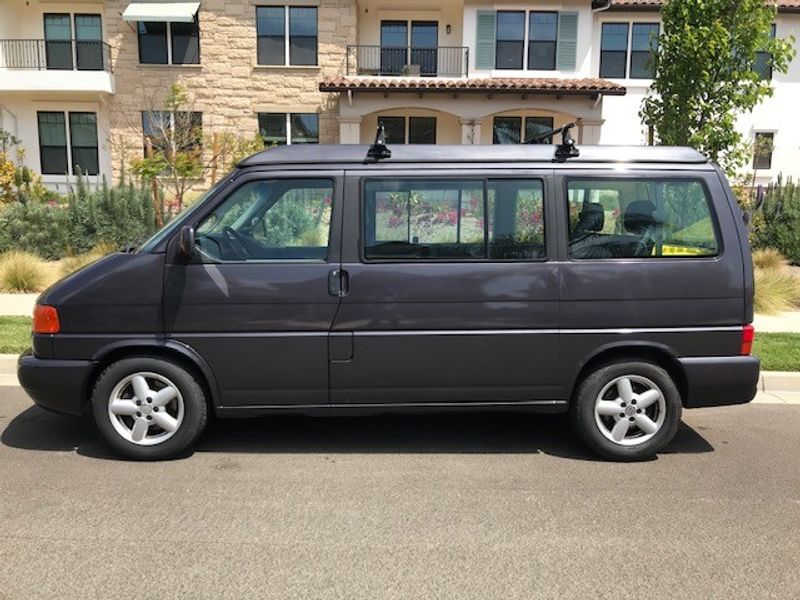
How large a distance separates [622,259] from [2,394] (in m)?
5.44

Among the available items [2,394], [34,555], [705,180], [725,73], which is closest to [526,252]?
[705,180]

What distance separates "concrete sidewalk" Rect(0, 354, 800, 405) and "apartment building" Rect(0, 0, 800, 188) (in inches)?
629

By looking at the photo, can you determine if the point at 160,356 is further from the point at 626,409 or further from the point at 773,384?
the point at 773,384

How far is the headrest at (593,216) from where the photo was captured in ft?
15.4

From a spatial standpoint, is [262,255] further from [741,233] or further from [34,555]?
[741,233]

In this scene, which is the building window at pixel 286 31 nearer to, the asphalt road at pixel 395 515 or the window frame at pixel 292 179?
the asphalt road at pixel 395 515

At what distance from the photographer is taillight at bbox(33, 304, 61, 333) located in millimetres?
4492

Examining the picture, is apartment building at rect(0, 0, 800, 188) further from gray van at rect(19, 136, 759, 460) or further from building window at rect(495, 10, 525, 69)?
gray van at rect(19, 136, 759, 460)

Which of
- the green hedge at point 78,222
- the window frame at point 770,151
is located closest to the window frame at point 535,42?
the window frame at point 770,151

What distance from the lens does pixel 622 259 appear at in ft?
15.3

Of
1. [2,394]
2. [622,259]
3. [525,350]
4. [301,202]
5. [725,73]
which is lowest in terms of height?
[2,394]

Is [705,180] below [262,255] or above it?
above

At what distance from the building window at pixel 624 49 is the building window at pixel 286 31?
955 centimetres

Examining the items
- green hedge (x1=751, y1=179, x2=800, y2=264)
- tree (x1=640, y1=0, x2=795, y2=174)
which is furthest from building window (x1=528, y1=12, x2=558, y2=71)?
tree (x1=640, y1=0, x2=795, y2=174)
